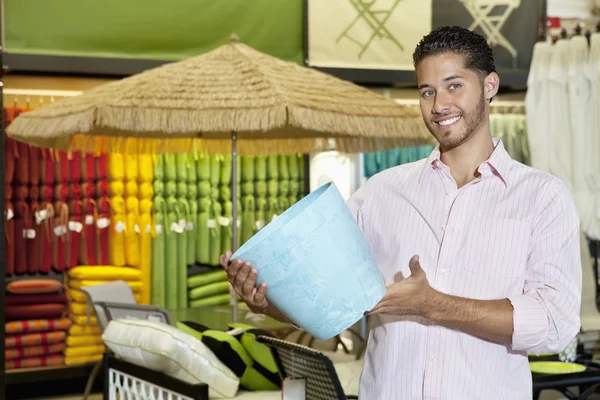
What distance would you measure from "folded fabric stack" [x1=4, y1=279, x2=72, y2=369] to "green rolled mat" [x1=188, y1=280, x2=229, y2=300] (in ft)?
3.25

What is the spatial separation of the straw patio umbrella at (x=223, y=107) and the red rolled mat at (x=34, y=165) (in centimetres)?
111

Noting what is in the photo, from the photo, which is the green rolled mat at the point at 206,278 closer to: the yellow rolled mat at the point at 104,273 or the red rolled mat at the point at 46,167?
the yellow rolled mat at the point at 104,273

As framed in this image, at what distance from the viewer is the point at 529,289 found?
1.66 m

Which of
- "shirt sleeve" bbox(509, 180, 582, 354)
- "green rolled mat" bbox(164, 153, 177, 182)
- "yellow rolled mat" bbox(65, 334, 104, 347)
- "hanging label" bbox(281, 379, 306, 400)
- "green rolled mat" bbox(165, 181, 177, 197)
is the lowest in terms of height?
"yellow rolled mat" bbox(65, 334, 104, 347)

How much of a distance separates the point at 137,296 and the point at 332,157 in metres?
1.94

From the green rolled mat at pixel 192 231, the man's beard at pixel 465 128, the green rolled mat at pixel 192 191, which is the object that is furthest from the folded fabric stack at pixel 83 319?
the man's beard at pixel 465 128

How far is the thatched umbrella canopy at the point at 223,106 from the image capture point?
4.62 m

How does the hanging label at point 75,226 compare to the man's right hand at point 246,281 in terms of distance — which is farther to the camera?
the hanging label at point 75,226

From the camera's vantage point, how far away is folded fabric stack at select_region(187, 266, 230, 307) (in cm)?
728

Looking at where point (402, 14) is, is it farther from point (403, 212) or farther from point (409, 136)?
point (403, 212)

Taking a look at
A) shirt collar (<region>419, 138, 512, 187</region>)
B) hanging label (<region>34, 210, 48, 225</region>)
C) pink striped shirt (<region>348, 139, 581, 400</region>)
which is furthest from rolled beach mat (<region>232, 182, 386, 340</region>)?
hanging label (<region>34, 210, 48, 225</region>)

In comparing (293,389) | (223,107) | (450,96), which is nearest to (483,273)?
(450,96)

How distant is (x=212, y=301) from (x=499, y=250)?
5.81 m

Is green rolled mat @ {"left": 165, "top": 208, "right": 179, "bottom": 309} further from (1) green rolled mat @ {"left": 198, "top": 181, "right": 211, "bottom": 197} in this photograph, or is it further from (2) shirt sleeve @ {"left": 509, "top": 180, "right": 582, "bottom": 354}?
(2) shirt sleeve @ {"left": 509, "top": 180, "right": 582, "bottom": 354}
